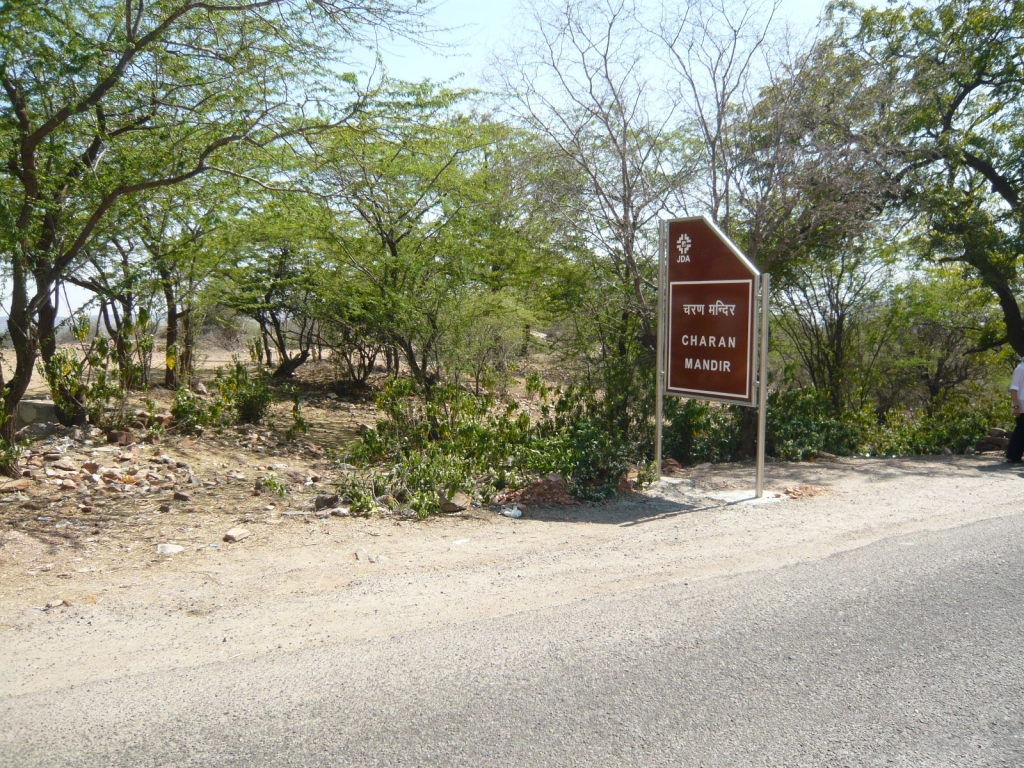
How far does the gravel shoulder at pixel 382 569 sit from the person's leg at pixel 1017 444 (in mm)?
2346

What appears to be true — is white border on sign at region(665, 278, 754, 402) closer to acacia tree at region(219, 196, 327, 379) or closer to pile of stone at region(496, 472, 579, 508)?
pile of stone at region(496, 472, 579, 508)

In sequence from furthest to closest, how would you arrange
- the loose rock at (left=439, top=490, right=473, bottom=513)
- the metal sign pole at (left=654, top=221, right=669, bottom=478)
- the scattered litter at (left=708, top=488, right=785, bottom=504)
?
1. the metal sign pole at (left=654, top=221, right=669, bottom=478)
2. the scattered litter at (left=708, top=488, right=785, bottom=504)
3. the loose rock at (left=439, top=490, right=473, bottom=513)

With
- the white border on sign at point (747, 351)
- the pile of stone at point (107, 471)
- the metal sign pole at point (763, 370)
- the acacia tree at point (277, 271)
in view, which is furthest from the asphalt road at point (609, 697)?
the acacia tree at point (277, 271)

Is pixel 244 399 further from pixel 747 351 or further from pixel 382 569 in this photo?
pixel 747 351

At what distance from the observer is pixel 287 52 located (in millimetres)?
8812

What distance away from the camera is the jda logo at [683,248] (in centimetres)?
861

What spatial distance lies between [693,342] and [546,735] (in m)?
5.68

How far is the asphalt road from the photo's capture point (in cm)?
342

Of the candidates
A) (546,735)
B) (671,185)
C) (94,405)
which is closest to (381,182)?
(671,185)

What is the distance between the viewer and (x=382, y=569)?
5914 mm

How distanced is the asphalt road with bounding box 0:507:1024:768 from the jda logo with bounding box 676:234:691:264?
14.2ft

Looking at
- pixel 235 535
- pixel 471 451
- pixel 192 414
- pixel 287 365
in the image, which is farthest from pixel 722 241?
pixel 287 365

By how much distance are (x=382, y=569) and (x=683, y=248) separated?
186 inches

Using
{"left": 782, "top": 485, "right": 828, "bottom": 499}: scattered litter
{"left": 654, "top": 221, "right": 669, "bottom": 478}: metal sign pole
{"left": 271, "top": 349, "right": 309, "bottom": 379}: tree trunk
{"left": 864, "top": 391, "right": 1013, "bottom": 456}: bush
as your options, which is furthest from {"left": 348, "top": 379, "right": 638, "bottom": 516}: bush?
{"left": 271, "top": 349, "right": 309, "bottom": 379}: tree trunk
